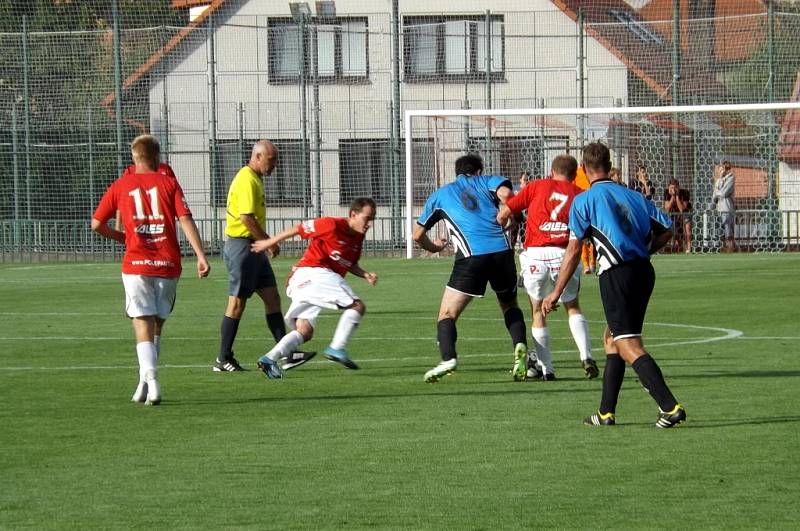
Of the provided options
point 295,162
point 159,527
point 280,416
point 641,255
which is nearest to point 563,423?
point 641,255

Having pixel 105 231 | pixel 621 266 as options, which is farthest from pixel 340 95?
pixel 621 266

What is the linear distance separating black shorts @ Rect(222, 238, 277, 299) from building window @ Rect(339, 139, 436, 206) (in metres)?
23.7

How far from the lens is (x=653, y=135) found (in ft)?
122

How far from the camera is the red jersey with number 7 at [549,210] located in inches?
520

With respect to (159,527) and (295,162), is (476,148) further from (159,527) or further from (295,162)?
(159,527)

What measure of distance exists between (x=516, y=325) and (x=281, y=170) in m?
27.8

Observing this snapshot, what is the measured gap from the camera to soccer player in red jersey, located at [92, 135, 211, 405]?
1129 centimetres

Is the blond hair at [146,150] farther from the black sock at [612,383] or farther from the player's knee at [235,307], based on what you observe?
the black sock at [612,383]

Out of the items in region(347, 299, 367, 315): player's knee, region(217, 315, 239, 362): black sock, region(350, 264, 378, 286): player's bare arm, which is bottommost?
→ region(217, 315, 239, 362): black sock

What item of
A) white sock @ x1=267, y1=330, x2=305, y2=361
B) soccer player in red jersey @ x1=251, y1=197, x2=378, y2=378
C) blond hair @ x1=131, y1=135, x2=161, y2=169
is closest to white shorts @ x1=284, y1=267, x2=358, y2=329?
soccer player in red jersey @ x1=251, y1=197, x2=378, y2=378

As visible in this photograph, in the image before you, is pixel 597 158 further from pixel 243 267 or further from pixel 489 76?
pixel 489 76

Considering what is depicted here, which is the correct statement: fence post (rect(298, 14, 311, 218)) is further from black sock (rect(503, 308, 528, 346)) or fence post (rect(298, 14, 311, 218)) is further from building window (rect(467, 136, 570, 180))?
black sock (rect(503, 308, 528, 346))

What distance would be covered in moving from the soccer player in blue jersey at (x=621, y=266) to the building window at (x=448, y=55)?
3183 cm

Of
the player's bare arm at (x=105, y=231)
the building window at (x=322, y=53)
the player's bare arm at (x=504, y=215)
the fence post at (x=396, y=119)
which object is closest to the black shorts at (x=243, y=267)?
the player's bare arm at (x=105, y=231)
